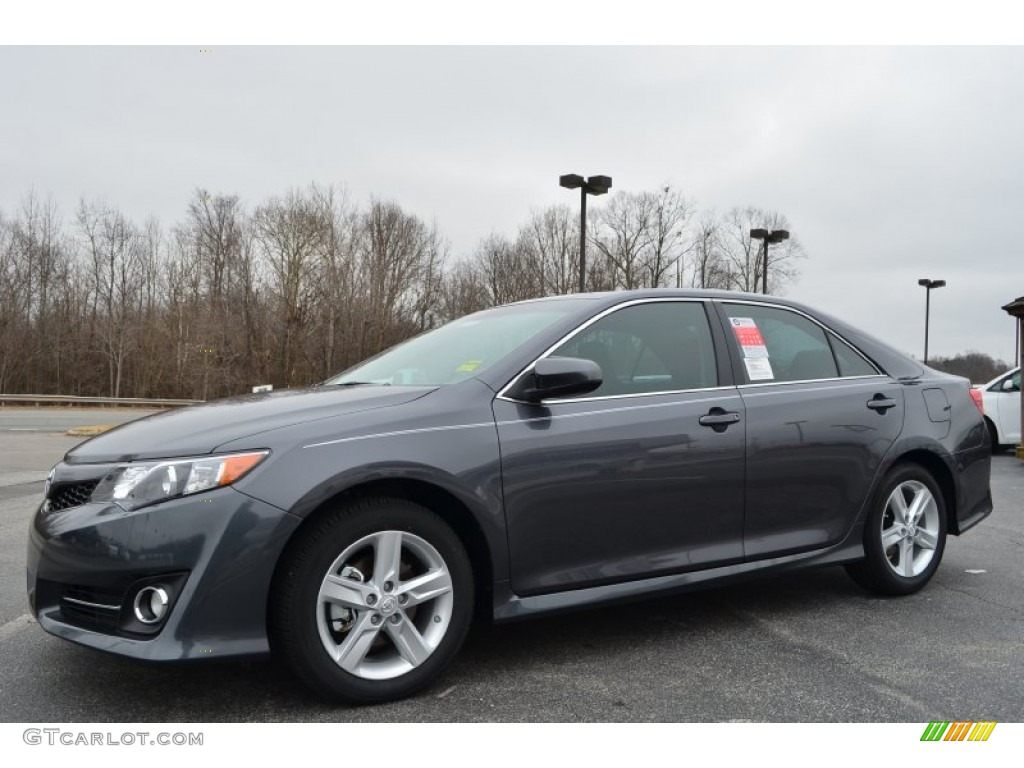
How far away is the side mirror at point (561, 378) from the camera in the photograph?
134 inches

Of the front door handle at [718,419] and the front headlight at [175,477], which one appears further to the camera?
the front door handle at [718,419]

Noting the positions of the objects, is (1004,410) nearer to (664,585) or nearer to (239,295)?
(664,585)

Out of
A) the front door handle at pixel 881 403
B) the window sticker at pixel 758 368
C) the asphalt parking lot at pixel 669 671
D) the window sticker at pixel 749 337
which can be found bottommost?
the asphalt parking lot at pixel 669 671

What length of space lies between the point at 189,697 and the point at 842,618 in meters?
3.04

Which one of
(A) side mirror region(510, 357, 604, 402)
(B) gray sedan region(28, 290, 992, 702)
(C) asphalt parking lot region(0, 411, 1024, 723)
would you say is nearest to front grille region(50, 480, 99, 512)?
(B) gray sedan region(28, 290, 992, 702)

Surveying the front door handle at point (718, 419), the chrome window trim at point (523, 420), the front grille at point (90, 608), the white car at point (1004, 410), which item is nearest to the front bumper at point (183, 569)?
the front grille at point (90, 608)

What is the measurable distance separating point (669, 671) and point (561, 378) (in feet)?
4.14

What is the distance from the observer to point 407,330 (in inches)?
1853

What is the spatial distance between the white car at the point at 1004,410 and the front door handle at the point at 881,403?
36.2 ft

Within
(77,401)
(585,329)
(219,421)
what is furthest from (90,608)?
(77,401)

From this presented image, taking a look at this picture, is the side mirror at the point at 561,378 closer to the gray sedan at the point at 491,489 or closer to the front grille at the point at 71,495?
the gray sedan at the point at 491,489

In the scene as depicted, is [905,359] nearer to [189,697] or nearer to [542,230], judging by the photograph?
[189,697]

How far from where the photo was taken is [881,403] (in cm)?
464

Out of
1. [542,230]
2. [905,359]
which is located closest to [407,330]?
[542,230]
